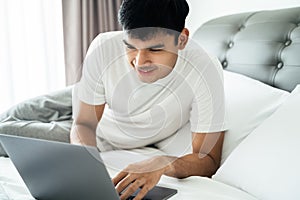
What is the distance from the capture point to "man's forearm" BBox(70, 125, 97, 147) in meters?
1.29

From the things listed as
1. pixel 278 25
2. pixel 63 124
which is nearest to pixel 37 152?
pixel 63 124

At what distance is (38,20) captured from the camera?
2.35m

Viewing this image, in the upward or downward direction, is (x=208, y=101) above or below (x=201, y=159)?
above

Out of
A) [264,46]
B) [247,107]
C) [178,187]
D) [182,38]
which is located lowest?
[178,187]

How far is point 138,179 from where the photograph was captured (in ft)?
3.03

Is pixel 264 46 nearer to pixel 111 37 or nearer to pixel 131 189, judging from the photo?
pixel 111 37

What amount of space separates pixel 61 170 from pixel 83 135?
1.62 feet

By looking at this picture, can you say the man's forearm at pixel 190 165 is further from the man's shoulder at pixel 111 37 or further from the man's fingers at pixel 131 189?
the man's shoulder at pixel 111 37

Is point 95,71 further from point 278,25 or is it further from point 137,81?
point 278,25

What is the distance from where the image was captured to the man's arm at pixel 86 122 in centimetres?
132

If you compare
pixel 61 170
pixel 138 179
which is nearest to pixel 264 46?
pixel 138 179

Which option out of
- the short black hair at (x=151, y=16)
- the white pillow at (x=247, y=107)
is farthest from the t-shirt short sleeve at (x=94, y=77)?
the white pillow at (x=247, y=107)

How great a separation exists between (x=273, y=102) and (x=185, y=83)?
0.99 feet

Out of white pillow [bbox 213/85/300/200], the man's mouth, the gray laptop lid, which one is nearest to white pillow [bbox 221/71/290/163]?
white pillow [bbox 213/85/300/200]
